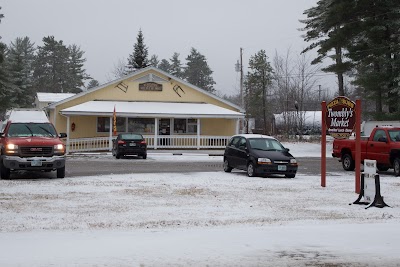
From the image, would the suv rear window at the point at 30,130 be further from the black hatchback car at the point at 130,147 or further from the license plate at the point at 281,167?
the black hatchback car at the point at 130,147

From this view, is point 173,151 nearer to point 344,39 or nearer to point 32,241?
point 344,39

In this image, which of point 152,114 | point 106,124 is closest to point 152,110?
point 152,114

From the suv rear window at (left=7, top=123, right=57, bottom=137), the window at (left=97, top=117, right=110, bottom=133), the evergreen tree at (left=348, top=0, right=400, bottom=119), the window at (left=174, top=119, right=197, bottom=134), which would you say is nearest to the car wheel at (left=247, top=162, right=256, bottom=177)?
the suv rear window at (left=7, top=123, right=57, bottom=137)

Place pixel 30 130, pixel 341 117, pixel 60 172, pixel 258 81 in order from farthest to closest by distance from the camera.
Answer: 1. pixel 258 81
2. pixel 30 130
3. pixel 60 172
4. pixel 341 117

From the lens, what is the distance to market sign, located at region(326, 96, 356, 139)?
16.5 m

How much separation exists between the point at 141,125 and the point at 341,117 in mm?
26480

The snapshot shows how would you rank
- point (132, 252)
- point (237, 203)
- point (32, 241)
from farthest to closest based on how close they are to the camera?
point (237, 203), point (32, 241), point (132, 252)

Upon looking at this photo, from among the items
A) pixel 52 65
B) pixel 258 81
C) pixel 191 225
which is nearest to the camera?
pixel 191 225

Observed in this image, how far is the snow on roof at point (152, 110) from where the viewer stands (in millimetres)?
38031

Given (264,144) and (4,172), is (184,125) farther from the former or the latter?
(4,172)

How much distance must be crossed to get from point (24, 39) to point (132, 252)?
107 meters

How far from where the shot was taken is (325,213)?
38.6 ft

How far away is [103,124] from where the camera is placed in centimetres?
4138

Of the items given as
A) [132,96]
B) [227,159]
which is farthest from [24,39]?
[227,159]
